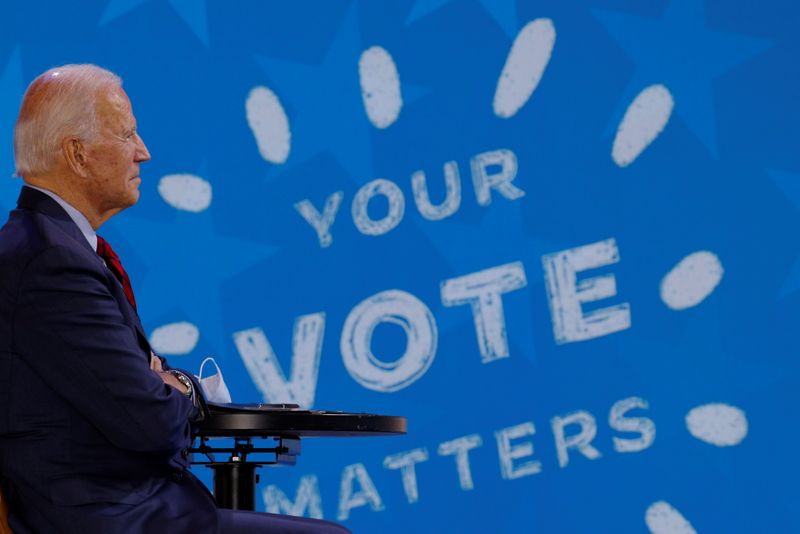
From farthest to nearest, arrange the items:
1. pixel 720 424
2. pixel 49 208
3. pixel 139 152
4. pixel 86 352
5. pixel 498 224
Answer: pixel 498 224 → pixel 720 424 → pixel 139 152 → pixel 49 208 → pixel 86 352

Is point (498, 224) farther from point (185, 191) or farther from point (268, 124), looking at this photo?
point (185, 191)

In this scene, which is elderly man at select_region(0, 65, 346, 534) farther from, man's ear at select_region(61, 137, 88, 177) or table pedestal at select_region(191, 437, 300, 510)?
table pedestal at select_region(191, 437, 300, 510)

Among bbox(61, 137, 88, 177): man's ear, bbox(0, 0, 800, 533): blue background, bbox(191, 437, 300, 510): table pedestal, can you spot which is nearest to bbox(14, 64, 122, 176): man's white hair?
bbox(61, 137, 88, 177): man's ear

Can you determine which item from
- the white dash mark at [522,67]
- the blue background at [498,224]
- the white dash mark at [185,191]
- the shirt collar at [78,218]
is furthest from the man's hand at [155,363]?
the white dash mark at [522,67]

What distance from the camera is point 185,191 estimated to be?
134 inches

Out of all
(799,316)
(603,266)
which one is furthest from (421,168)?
(799,316)

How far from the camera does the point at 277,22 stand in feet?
11.2

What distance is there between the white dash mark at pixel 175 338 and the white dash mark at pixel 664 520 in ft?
4.44

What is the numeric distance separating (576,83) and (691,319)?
72 centimetres

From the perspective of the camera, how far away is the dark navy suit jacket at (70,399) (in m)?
1.51

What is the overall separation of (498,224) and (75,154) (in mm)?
1700

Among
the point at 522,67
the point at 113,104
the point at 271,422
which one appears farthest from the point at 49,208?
the point at 522,67

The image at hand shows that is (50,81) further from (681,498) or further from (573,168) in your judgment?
(681,498)

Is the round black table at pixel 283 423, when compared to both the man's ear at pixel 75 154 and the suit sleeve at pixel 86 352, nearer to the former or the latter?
the suit sleeve at pixel 86 352
